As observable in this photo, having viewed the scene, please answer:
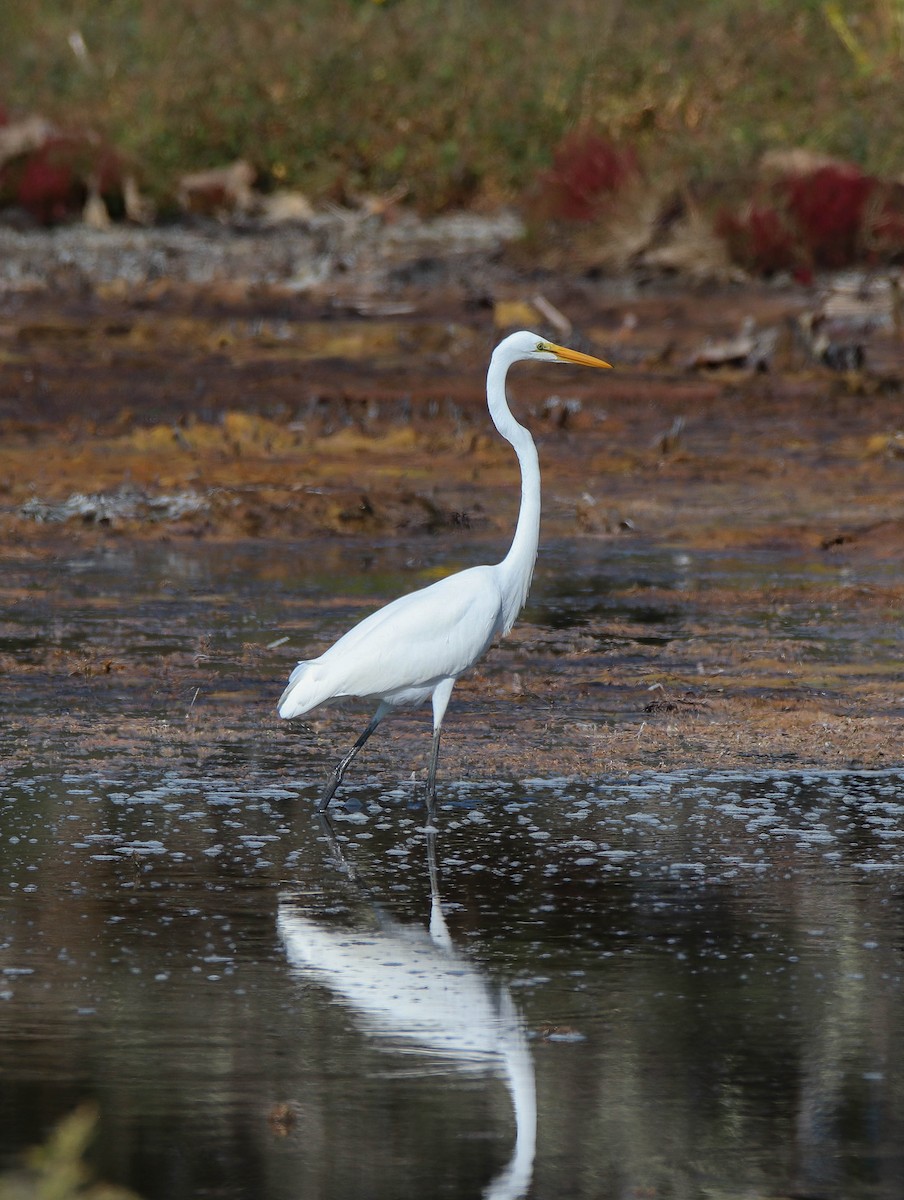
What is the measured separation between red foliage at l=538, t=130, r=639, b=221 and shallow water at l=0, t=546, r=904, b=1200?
18933 millimetres

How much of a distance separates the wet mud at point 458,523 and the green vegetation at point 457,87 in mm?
7107

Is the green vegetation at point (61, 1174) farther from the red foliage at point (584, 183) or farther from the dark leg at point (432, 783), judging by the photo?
the red foliage at point (584, 183)

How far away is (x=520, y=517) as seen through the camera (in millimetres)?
8523

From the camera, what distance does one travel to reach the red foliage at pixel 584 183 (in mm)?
26953

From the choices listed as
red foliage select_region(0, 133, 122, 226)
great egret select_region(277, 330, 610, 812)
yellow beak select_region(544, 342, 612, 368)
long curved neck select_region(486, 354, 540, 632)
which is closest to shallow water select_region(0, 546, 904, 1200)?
great egret select_region(277, 330, 610, 812)

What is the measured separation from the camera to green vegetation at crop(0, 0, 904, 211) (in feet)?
103

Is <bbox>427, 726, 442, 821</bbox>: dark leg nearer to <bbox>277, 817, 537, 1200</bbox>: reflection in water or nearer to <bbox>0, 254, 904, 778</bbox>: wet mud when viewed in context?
<bbox>0, 254, 904, 778</bbox>: wet mud

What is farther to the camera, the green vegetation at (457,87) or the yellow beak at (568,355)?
the green vegetation at (457,87)

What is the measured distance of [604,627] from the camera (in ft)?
36.7

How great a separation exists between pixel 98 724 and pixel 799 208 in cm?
1820

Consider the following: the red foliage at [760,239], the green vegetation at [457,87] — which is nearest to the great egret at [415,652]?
the red foliage at [760,239]

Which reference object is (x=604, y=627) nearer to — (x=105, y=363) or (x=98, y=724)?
(x=98, y=724)

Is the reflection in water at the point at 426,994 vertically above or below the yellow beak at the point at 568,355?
below

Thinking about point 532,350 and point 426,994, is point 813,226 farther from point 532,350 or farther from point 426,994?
point 426,994
